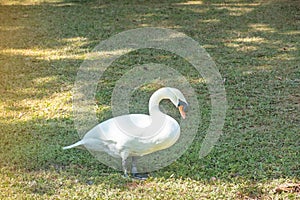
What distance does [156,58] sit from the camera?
620 cm

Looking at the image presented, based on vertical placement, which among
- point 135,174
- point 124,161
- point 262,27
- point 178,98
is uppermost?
point 178,98

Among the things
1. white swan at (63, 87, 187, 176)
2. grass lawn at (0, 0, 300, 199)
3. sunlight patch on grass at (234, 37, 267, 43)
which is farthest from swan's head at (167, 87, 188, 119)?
sunlight patch on grass at (234, 37, 267, 43)

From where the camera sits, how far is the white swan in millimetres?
3434

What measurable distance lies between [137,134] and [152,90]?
1808mm

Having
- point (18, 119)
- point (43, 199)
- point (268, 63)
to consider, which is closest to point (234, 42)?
point (268, 63)

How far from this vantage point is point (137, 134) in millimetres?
3445

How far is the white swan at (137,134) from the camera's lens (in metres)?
3.43

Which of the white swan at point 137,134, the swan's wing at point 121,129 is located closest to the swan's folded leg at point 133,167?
the white swan at point 137,134

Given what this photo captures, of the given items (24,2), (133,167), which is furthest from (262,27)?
(133,167)

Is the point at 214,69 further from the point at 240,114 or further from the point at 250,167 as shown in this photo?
the point at 250,167

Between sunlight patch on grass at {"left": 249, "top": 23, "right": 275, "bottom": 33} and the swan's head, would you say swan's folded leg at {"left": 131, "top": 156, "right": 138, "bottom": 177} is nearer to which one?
the swan's head

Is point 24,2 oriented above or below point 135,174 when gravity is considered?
above

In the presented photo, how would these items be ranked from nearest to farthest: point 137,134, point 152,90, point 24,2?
point 137,134 → point 152,90 → point 24,2

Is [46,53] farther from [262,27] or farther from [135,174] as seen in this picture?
[135,174]
